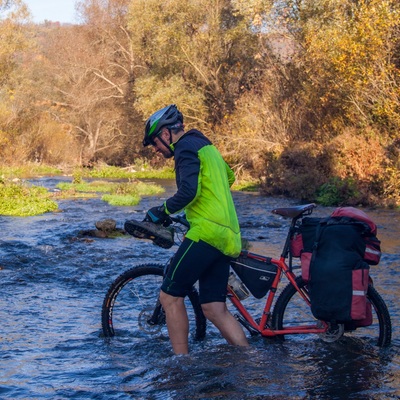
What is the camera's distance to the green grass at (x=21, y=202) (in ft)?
64.3

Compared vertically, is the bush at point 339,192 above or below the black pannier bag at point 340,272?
below

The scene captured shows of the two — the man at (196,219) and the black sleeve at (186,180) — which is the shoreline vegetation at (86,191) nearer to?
the man at (196,219)

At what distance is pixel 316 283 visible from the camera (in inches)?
222

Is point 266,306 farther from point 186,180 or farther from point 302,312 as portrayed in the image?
point 186,180

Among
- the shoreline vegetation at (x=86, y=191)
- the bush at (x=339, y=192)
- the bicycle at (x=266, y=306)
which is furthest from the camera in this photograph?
the bush at (x=339, y=192)

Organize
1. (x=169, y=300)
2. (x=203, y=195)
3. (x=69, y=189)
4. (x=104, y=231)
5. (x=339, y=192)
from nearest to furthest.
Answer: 1. (x=203, y=195)
2. (x=169, y=300)
3. (x=104, y=231)
4. (x=339, y=192)
5. (x=69, y=189)

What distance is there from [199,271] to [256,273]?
75 cm

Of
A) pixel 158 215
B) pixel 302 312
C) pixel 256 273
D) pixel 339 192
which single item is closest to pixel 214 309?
pixel 256 273

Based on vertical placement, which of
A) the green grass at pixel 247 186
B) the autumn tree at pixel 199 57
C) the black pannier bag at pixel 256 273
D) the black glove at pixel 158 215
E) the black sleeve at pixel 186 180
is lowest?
the green grass at pixel 247 186

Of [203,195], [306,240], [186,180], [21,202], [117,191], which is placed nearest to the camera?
[186,180]

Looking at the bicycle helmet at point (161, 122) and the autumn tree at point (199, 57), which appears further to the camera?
the autumn tree at point (199, 57)

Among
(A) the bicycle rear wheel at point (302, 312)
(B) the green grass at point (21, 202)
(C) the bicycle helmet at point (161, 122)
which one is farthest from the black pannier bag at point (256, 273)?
(B) the green grass at point (21, 202)

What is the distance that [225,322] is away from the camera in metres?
5.75

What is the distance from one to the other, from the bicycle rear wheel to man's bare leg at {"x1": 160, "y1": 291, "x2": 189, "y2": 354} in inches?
35.2
